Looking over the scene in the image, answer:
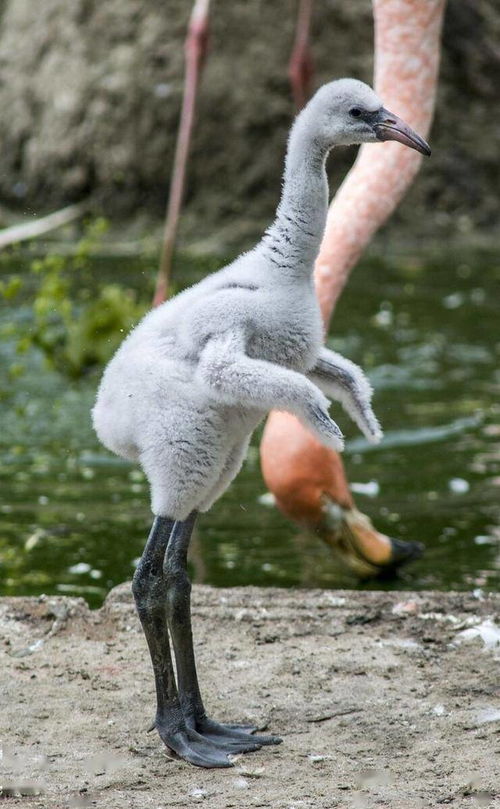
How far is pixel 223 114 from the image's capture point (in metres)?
11.2

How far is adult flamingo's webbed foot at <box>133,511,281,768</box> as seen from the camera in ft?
9.88

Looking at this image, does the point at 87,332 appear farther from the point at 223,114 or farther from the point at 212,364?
the point at 223,114

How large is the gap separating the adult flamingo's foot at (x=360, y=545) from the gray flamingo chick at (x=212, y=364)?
1.58 metres

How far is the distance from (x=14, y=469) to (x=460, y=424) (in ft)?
6.59

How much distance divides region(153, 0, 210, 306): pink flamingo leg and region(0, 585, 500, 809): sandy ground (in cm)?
164

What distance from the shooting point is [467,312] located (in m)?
8.60

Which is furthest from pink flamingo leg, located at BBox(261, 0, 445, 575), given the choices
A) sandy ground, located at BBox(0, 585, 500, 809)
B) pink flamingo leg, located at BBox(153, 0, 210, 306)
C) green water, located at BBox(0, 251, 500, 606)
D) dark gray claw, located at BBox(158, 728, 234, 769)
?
dark gray claw, located at BBox(158, 728, 234, 769)

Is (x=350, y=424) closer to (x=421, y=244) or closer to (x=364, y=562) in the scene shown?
(x=364, y=562)

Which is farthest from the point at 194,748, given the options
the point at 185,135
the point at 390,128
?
the point at 185,135

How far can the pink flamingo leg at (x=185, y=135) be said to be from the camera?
539 centimetres

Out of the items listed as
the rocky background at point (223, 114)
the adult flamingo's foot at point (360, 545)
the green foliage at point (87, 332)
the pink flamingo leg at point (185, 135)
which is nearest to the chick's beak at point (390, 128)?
the adult flamingo's foot at point (360, 545)

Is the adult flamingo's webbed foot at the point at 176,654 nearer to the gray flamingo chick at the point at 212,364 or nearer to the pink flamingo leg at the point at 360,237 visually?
the gray flamingo chick at the point at 212,364

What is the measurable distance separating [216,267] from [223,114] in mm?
4866

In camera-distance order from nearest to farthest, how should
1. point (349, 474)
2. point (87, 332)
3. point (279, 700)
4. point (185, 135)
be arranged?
point (279, 700)
point (185, 135)
point (349, 474)
point (87, 332)
